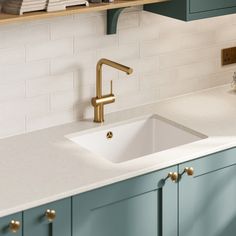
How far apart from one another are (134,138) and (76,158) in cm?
62

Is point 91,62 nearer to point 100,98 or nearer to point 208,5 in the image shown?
point 100,98

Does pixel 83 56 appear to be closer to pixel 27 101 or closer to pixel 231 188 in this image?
pixel 27 101

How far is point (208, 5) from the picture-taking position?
3525 mm

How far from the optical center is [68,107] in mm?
3604

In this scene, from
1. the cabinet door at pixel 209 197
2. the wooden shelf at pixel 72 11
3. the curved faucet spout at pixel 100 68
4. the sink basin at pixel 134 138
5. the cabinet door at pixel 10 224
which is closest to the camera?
the cabinet door at pixel 10 224

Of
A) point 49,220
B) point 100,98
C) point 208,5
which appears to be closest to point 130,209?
point 49,220

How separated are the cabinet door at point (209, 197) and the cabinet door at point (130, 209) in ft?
0.23

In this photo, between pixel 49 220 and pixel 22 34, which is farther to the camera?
pixel 22 34

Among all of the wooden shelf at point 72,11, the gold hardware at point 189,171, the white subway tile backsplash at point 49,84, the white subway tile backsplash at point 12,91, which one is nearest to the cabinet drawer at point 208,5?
the wooden shelf at point 72,11

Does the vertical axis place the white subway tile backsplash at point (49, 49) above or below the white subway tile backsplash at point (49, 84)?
above

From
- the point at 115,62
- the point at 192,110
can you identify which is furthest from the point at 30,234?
the point at 192,110

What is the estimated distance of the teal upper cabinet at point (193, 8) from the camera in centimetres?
348

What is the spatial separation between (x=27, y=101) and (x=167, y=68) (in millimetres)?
830

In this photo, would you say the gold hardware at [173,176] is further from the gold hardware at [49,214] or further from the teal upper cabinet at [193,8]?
the teal upper cabinet at [193,8]
